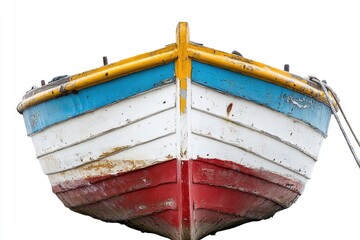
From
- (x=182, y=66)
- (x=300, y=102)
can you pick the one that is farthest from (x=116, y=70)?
(x=300, y=102)

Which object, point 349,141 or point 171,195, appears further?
point 349,141

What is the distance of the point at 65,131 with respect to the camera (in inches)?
505

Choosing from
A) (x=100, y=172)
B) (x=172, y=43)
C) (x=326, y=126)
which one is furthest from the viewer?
(x=326, y=126)

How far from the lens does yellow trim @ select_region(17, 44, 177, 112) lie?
11.6 metres

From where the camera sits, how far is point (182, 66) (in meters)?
11.6

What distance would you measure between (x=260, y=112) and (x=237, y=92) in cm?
40

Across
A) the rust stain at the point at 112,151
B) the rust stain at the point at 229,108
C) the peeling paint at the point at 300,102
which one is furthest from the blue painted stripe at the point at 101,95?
the peeling paint at the point at 300,102

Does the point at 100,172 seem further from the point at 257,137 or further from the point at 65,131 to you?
the point at 257,137

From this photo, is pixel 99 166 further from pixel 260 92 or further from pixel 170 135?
pixel 260 92

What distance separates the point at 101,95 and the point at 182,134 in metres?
1.01

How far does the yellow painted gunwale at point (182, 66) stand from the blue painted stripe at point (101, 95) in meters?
0.06

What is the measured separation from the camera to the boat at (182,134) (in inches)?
461

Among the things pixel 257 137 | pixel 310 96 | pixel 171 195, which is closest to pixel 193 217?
pixel 171 195

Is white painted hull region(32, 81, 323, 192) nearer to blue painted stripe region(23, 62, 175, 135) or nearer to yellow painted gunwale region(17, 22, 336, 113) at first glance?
blue painted stripe region(23, 62, 175, 135)
